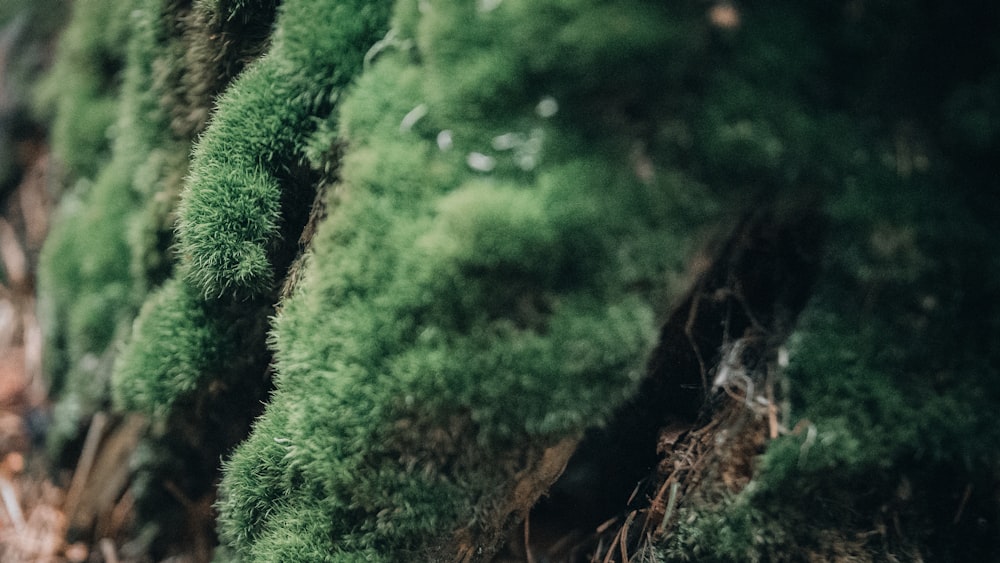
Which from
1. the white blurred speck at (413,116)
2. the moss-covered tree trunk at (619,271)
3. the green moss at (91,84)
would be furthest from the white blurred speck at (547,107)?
the green moss at (91,84)

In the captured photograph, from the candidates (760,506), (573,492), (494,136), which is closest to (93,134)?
(494,136)

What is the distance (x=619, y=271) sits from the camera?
3.72 feet

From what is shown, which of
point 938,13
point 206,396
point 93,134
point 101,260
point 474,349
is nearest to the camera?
point 938,13

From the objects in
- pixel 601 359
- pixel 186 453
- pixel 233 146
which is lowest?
pixel 186 453

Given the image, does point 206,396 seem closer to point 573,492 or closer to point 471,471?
point 471,471

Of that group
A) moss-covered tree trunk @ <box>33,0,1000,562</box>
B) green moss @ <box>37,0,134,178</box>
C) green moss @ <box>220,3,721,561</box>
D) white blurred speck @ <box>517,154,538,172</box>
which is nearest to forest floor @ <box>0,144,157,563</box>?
green moss @ <box>37,0,134,178</box>

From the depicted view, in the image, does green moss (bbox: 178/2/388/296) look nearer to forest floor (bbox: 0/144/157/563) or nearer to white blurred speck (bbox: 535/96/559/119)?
white blurred speck (bbox: 535/96/559/119)


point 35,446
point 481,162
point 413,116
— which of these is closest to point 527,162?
point 481,162

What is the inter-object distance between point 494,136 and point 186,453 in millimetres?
1454

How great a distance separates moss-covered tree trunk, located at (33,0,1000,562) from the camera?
3.57 feet

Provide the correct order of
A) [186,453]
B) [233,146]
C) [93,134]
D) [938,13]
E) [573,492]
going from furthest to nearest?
1. [93,134]
2. [186,453]
3. [573,492]
4. [233,146]
5. [938,13]

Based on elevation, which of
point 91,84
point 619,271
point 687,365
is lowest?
point 687,365

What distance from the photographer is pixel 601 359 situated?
116cm

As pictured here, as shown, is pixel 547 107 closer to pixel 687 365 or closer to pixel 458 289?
pixel 458 289
